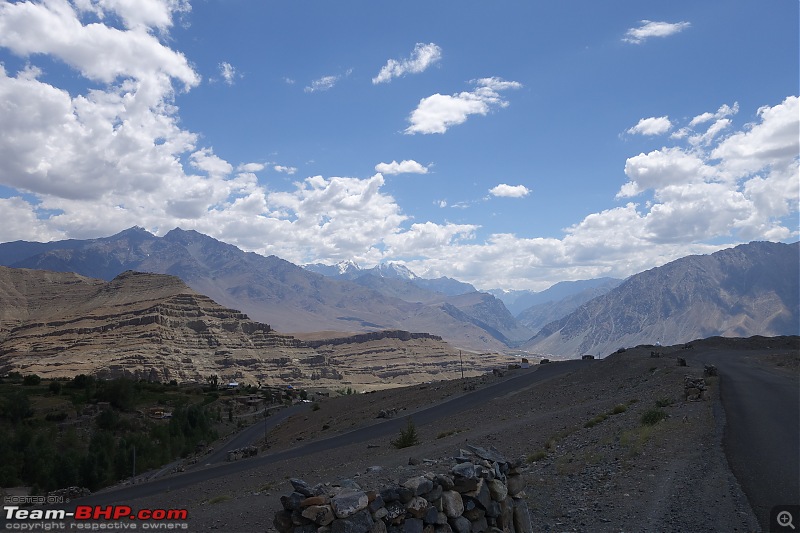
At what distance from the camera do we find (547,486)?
14.6 m

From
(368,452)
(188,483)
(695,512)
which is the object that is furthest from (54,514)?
(695,512)

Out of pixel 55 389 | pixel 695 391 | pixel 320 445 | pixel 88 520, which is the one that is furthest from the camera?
pixel 55 389

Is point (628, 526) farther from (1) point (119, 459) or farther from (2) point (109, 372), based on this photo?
(2) point (109, 372)

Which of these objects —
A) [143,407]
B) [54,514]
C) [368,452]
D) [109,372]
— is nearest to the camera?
[54,514]

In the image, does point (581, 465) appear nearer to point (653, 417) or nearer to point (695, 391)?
point (653, 417)

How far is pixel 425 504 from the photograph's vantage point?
28.9ft

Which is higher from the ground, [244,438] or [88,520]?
Answer: [88,520]

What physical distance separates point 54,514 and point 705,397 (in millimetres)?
26216

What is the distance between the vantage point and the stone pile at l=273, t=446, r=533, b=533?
8164 millimetres

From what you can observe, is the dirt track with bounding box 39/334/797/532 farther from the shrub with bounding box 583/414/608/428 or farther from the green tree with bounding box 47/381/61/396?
the green tree with bounding box 47/381/61/396

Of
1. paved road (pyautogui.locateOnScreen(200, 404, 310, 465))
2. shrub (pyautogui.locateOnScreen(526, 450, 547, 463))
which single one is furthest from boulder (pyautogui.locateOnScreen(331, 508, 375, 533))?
paved road (pyautogui.locateOnScreen(200, 404, 310, 465))

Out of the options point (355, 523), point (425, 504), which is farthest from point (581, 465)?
point (355, 523)

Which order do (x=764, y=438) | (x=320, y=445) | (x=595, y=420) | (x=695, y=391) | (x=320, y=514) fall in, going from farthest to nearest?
(x=320, y=445)
(x=695, y=391)
(x=595, y=420)
(x=764, y=438)
(x=320, y=514)

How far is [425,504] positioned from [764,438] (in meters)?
14.4
